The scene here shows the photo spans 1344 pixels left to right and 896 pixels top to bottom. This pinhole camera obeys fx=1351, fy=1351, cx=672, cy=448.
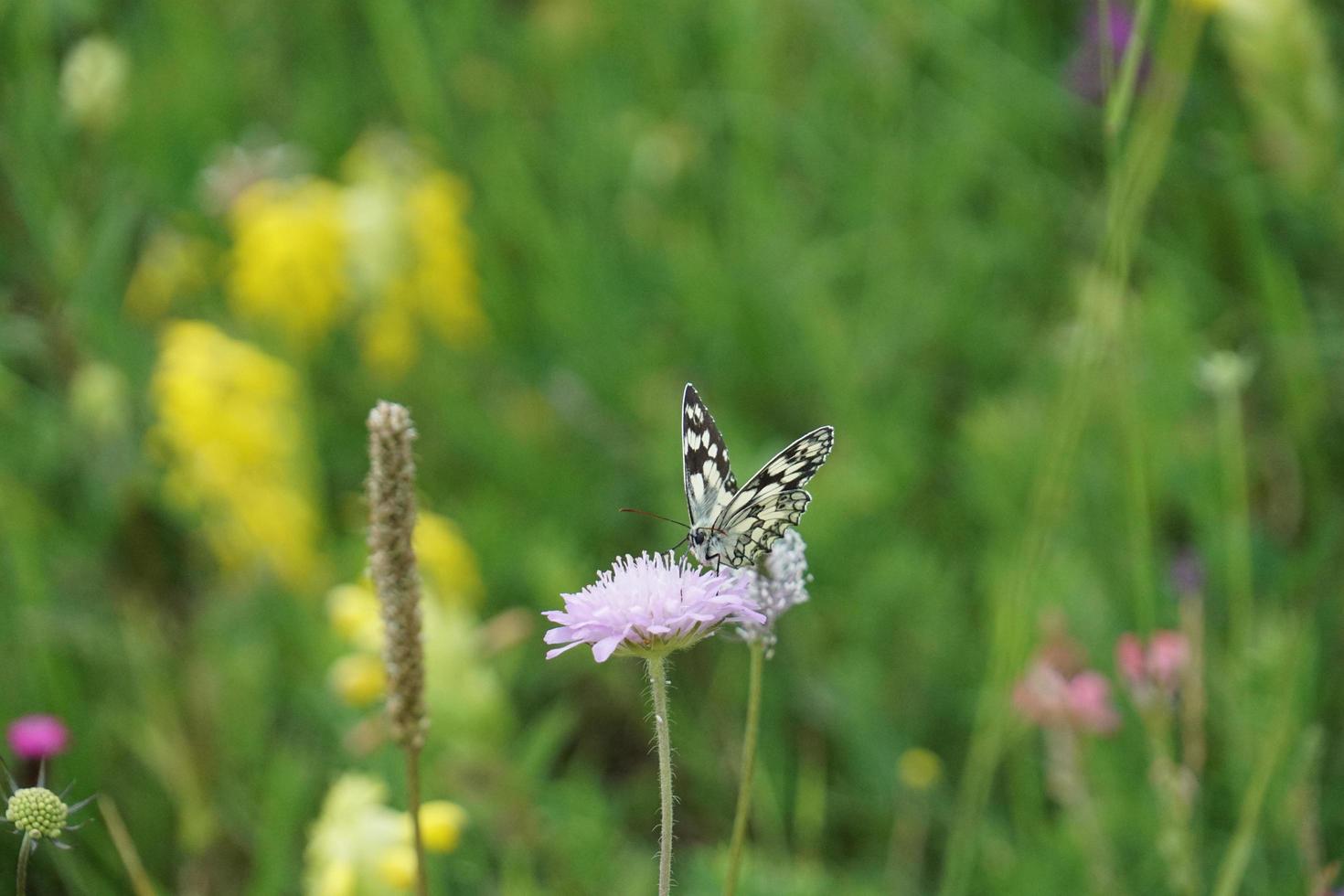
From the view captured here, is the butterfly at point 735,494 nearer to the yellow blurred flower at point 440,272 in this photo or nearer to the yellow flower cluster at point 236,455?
the yellow flower cluster at point 236,455

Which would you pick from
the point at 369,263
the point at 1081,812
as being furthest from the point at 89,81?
the point at 1081,812

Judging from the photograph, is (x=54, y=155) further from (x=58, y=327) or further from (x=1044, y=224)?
(x=1044, y=224)

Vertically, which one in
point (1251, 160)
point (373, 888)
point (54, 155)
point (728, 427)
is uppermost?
point (54, 155)

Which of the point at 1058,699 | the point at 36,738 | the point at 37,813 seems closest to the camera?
the point at 37,813

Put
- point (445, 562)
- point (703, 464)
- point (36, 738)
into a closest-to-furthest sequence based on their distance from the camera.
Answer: point (703, 464) → point (36, 738) → point (445, 562)

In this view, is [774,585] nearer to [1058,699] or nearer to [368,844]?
[368,844]

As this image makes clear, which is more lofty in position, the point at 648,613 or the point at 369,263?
the point at 369,263

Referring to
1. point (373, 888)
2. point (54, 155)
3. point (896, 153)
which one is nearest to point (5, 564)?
point (54, 155)
